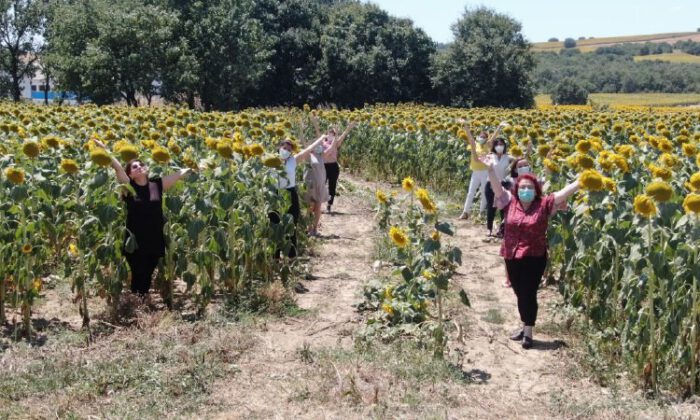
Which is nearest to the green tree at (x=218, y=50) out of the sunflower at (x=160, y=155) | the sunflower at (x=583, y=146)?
the sunflower at (x=160, y=155)

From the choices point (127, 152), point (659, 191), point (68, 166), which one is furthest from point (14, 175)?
point (659, 191)

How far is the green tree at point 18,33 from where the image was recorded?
176 ft

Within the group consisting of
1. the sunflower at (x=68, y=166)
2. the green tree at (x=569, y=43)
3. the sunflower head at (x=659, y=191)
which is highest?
the green tree at (x=569, y=43)

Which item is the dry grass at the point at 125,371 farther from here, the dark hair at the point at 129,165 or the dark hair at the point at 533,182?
the dark hair at the point at 533,182

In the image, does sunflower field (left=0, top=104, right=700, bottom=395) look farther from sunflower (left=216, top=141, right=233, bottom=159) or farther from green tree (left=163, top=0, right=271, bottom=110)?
green tree (left=163, top=0, right=271, bottom=110)

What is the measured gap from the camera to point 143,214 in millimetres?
6402

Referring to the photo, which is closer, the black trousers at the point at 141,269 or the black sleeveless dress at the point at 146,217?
the black sleeveless dress at the point at 146,217

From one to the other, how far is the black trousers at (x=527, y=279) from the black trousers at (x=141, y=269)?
284cm

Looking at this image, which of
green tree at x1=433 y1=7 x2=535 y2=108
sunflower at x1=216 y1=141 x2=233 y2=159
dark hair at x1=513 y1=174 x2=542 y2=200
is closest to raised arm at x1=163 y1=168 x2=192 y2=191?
sunflower at x1=216 y1=141 x2=233 y2=159

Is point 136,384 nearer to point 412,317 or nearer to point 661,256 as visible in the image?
point 412,317

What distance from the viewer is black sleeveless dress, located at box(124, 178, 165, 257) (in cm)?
640

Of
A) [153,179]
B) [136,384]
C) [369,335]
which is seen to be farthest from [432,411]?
[153,179]

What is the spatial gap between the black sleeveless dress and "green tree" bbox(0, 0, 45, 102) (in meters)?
51.3

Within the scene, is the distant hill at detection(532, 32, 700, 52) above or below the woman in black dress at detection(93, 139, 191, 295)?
above
